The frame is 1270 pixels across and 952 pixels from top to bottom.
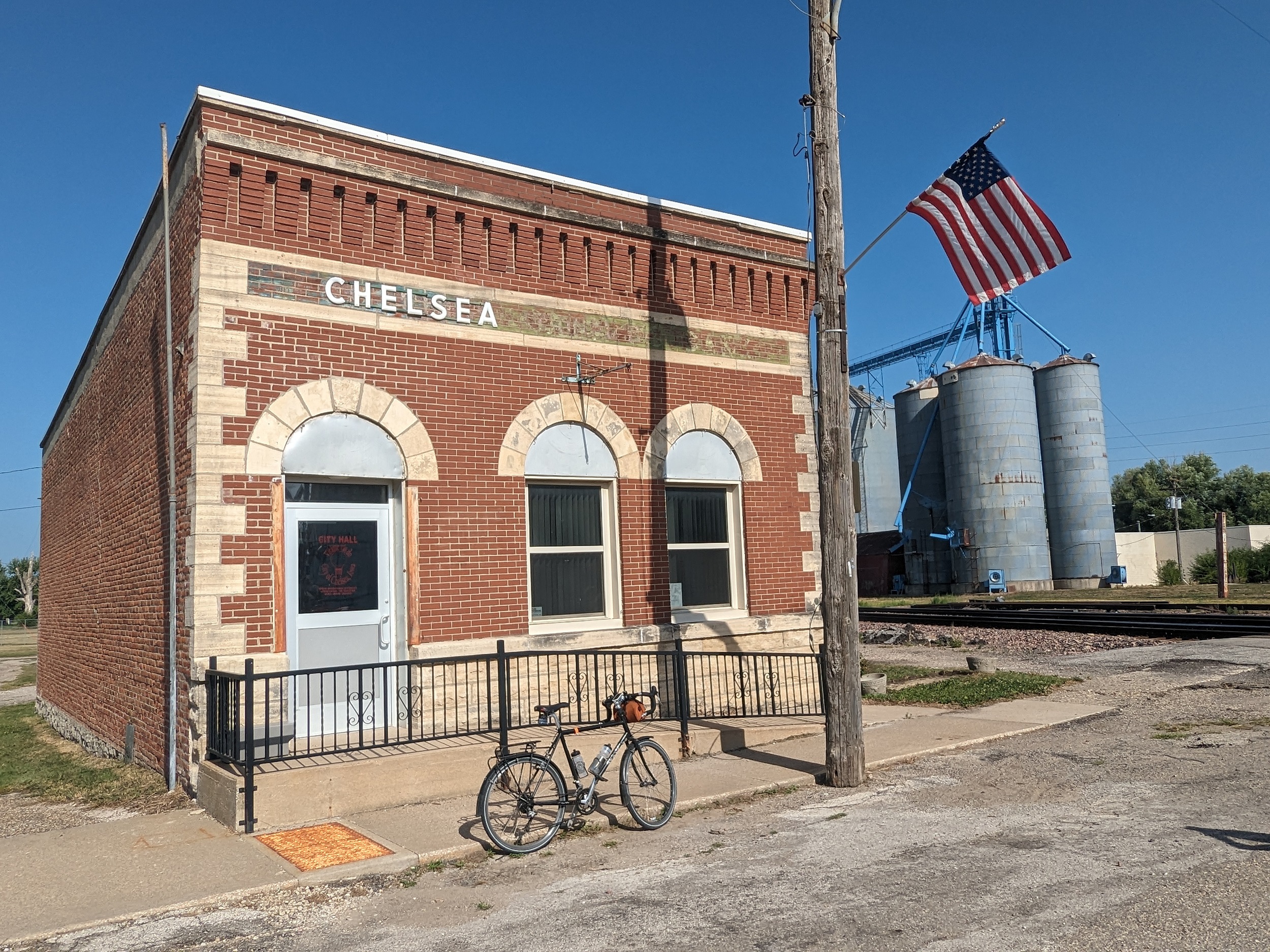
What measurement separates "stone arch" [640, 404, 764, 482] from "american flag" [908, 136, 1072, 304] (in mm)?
3767

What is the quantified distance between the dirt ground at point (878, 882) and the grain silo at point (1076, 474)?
1596 inches

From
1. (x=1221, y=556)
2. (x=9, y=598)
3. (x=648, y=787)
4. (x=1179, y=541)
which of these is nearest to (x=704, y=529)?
(x=648, y=787)

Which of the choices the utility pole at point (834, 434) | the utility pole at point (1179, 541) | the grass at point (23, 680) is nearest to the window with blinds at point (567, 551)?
the utility pole at point (834, 434)

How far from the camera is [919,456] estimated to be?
51.0 m

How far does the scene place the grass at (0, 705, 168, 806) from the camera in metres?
9.41

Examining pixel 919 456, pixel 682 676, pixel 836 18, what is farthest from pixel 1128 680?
pixel 919 456

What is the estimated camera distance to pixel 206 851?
7219 mm

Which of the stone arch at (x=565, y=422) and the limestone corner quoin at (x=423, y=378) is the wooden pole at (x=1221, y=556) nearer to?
the limestone corner quoin at (x=423, y=378)

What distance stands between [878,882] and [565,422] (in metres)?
6.75

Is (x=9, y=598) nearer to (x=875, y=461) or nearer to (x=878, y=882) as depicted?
(x=875, y=461)

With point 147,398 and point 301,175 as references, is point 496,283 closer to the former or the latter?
point 301,175

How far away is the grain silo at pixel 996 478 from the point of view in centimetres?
4528

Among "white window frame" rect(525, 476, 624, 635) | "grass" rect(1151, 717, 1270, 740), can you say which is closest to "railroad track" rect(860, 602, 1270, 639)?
"grass" rect(1151, 717, 1270, 740)

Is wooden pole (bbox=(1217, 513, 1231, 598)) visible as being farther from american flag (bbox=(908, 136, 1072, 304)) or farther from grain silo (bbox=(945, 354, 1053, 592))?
american flag (bbox=(908, 136, 1072, 304))
